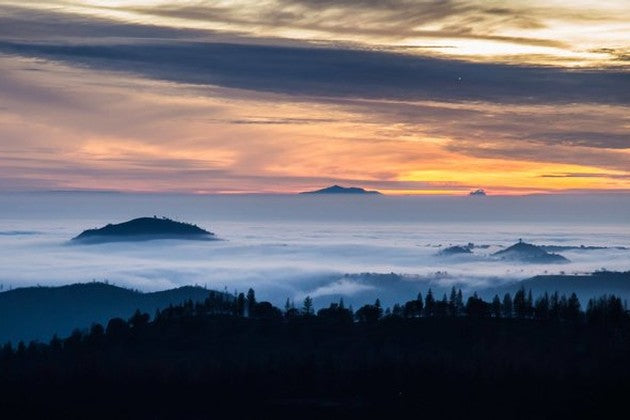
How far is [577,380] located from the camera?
18175 cm

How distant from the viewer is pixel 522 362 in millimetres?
192500

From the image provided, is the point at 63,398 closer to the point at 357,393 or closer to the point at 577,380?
the point at 357,393

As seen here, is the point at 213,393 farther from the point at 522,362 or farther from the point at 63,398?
the point at 522,362

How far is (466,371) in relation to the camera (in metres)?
187

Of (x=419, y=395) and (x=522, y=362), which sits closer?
(x=419, y=395)

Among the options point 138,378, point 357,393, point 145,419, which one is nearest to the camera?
point 145,419

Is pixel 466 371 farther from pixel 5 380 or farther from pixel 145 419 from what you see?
pixel 5 380

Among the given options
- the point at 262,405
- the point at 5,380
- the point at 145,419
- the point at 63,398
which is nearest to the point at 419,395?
the point at 262,405

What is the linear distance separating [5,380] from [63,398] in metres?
18.5

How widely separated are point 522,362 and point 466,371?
1202 cm

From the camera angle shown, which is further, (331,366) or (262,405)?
(331,366)

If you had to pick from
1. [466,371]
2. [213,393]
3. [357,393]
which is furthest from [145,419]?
[466,371]

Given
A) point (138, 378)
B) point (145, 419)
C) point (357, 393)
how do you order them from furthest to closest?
point (138, 378)
point (357, 393)
point (145, 419)

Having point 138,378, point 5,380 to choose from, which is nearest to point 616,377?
point 138,378
